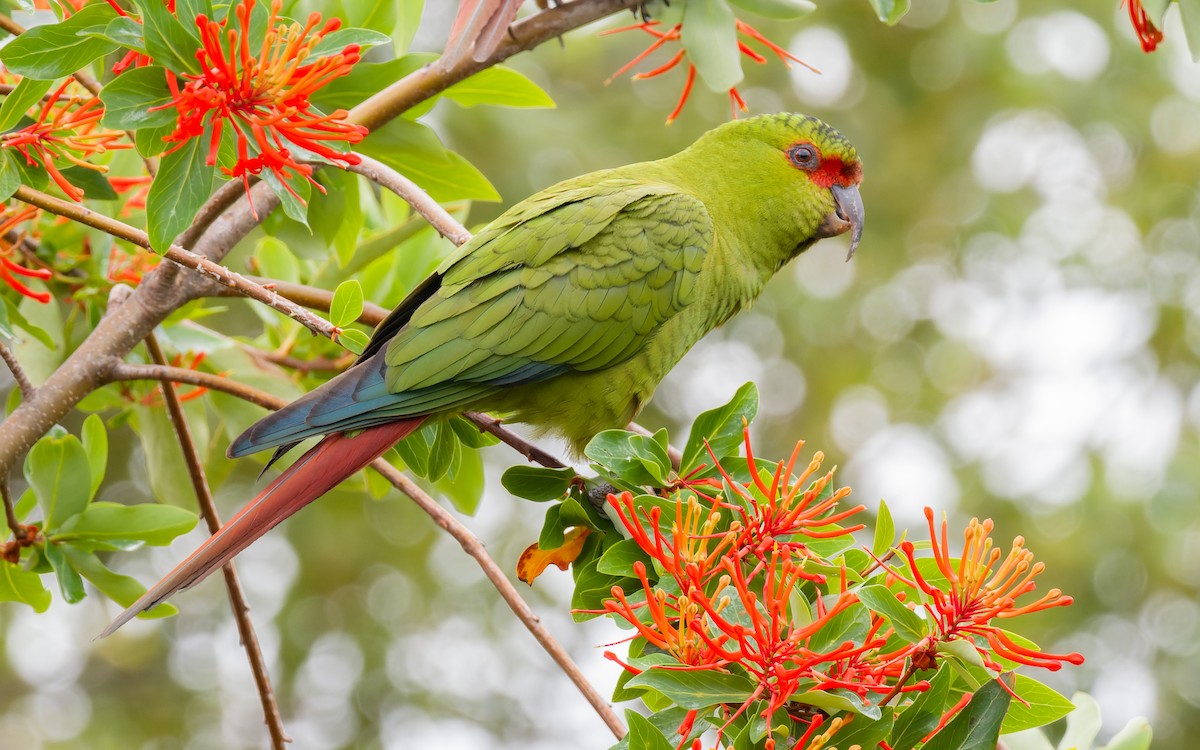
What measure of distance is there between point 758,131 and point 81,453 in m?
1.95

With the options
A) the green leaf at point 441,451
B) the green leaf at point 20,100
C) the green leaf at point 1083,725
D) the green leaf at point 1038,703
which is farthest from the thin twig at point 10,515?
the green leaf at point 1083,725

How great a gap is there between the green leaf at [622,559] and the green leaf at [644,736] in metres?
0.29

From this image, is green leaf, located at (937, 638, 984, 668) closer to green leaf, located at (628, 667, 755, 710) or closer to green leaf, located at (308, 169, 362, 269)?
green leaf, located at (628, 667, 755, 710)

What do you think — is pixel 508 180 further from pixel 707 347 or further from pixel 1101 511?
pixel 1101 511

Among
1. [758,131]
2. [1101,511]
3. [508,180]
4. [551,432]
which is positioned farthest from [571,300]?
[1101,511]

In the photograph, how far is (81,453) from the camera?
81.8 inches

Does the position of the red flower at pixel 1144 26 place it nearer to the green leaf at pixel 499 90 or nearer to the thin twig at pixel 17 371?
the green leaf at pixel 499 90

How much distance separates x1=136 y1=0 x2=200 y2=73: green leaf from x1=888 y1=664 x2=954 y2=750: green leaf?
147 cm

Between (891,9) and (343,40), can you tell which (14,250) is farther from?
(891,9)

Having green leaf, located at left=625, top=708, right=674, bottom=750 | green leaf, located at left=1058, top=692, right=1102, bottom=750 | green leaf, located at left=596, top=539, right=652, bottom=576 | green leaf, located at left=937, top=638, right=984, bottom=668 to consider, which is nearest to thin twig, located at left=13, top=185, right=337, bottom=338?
green leaf, located at left=596, top=539, right=652, bottom=576

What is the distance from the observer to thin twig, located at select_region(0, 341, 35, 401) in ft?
6.14

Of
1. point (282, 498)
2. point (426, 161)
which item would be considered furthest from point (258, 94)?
point (282, 498)

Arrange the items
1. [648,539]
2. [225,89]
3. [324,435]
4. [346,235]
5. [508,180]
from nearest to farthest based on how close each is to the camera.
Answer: [648,539], [225,89], [324,435], [346,235], [508,180]

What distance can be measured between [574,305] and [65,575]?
1.18 meters
